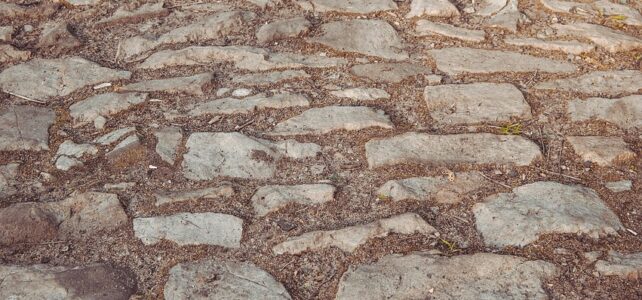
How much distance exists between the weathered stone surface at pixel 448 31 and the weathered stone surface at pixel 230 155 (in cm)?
129

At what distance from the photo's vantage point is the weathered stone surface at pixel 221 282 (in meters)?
2.39

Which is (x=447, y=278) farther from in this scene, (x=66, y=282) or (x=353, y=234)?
(x=66, y=282)

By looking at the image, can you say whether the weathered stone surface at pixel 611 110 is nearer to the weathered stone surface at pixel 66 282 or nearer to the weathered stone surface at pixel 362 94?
the weathered stone surface at pixel 362 94

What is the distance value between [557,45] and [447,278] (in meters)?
1.96

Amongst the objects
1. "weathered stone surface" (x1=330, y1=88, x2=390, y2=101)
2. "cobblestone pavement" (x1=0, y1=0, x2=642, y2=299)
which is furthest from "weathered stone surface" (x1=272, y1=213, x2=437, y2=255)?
"weathered stone surface" (x1=330, y1=88, x2=390, y2=101)

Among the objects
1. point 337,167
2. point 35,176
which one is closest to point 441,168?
point 337,167

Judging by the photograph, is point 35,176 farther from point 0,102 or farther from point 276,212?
point 276,212

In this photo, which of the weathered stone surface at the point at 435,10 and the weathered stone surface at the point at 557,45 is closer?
the weathered stone surface at the point at 557,45

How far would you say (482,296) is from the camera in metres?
2.31

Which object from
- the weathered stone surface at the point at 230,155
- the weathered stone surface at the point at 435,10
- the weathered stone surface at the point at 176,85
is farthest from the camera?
the weathered stone surface at the point at 435,10

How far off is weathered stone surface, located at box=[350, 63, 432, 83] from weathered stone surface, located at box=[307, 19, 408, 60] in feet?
0.35

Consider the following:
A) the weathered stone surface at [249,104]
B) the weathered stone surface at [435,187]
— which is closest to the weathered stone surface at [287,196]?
the weathered stone surface at [435,187]

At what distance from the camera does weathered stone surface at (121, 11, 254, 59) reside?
405 centimetres

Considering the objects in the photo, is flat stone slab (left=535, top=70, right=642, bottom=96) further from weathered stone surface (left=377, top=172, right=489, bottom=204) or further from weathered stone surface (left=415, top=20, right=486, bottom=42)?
weathered stone surface (left=377, top=172, right=489, bottom=204)
